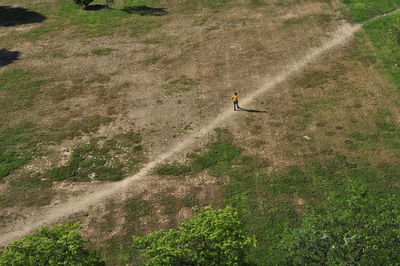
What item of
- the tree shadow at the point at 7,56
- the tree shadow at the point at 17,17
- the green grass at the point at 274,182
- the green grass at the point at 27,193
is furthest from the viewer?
the tree shadow at the point at 17,17

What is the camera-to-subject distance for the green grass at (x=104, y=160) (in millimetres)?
31641

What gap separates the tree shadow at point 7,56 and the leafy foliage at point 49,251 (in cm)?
3722

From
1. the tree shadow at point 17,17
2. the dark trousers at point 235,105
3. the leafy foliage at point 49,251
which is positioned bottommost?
the dark trousers at point 235,105

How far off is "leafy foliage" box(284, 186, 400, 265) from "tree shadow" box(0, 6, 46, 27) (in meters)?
56.1

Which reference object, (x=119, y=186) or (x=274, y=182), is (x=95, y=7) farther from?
(x=274, y=182)

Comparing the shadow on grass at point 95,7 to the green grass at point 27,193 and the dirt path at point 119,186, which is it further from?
the green grass at point 27,193

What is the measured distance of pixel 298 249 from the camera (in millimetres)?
20156

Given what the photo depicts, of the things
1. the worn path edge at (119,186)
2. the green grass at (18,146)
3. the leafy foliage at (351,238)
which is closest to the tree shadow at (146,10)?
the worn path edge at (119,186)

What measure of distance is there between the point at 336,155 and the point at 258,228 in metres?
10.6

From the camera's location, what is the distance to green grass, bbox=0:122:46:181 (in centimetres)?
3295

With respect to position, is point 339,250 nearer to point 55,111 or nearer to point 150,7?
point 55,111

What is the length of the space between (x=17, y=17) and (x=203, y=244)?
5848cm

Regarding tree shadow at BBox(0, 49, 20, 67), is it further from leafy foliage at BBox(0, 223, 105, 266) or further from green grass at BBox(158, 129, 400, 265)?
leafy foliage at BBox(0, 223, 105, 266)

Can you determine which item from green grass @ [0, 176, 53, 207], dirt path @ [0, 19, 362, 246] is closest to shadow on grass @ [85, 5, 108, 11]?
dirt path @ [0, 19, 362, 246]
